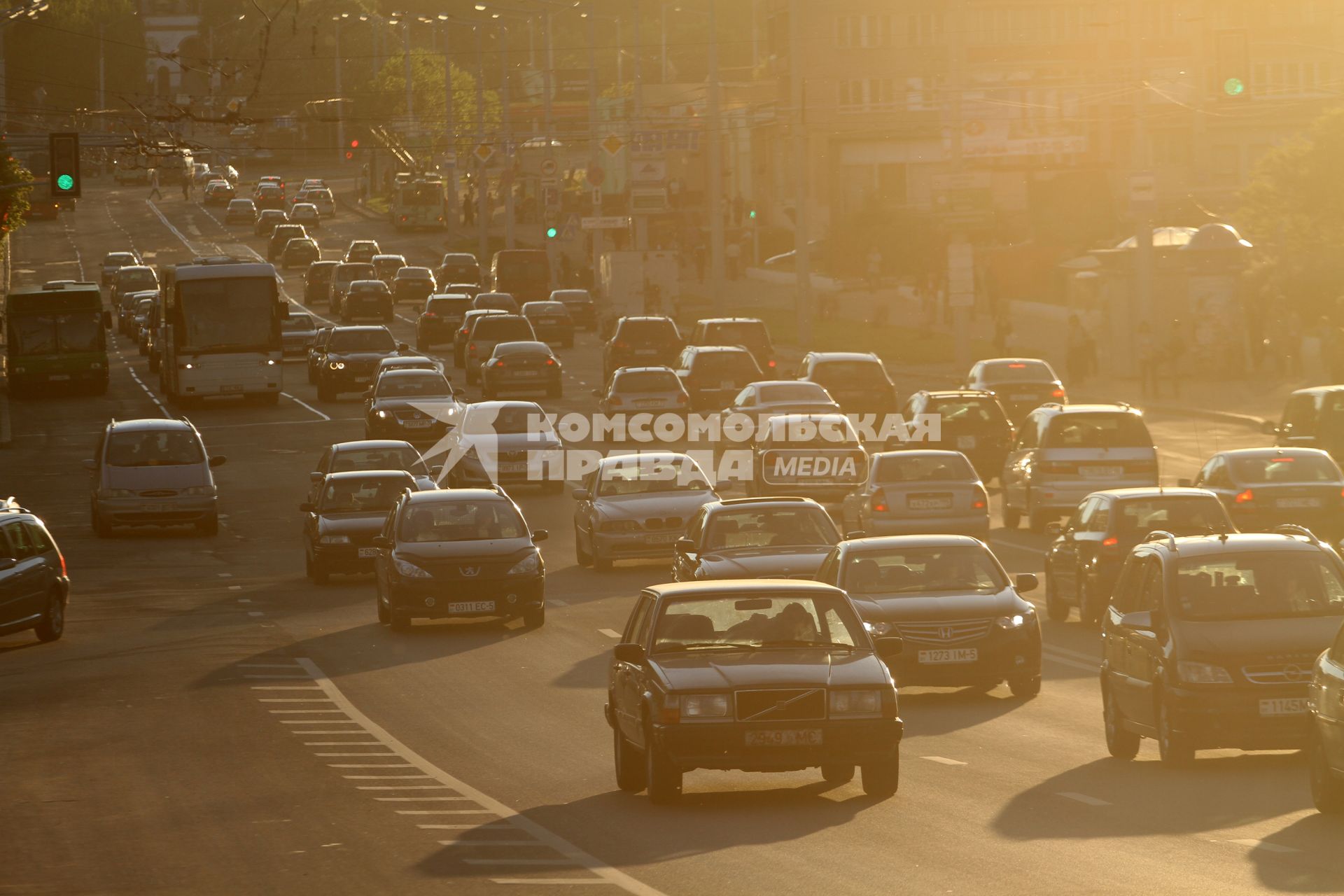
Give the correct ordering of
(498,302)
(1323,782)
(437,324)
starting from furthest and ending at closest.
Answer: (498,302)
(437,324)
(1323,782)

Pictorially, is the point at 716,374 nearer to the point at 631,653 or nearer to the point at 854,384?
the point at 854,384

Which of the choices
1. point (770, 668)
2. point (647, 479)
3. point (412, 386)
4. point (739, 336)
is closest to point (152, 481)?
point (412, 386)

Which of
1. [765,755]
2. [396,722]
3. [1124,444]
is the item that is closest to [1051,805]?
[765,755]

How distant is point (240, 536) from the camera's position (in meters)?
36.5

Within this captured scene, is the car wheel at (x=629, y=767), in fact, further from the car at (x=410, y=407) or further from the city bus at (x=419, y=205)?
the city bus at (x=419, y=205)

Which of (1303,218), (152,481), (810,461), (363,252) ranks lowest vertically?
(152,481)

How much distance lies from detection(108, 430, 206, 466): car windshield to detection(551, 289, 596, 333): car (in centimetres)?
4108

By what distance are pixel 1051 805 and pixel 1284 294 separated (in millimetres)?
48431

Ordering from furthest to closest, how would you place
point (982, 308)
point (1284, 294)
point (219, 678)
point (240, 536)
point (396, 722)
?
point (982, 308) < point (1284, 294) < point (240, 536) < point (219, 678) < point (396, 722)

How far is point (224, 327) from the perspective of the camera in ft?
176

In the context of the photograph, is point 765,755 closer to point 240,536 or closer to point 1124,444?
point 1124,444

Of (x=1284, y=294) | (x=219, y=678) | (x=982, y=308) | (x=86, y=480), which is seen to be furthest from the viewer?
(x=982, y=308)

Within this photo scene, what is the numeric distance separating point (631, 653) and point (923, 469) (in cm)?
1553

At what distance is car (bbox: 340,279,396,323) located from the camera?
77.8 metres
